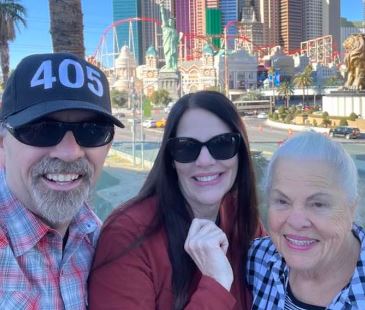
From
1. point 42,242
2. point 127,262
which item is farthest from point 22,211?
point 127,262

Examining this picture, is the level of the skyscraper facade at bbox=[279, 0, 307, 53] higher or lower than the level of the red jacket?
higher

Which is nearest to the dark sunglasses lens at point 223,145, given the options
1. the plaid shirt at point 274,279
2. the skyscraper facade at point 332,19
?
the plaid shirt at point 274,279

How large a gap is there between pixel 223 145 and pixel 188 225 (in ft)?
1.23

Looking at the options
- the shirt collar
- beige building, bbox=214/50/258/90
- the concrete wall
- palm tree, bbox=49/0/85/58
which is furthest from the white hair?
beige building, bbox=214/50/258/90

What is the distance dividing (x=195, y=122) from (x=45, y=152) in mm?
692

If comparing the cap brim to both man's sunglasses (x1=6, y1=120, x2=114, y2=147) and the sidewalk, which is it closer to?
man's sunglasses (x1=6, y1=120, x2=114, y2=147)

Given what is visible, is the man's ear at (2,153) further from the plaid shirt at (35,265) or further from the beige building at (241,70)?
the beige building at (241,70)

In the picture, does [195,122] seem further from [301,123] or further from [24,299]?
[301,123]

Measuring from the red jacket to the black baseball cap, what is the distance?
0.43 m

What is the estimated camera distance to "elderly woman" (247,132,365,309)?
1679mm

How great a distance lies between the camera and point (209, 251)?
179 centimetres

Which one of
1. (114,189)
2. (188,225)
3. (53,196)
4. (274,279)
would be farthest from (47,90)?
(114,189)

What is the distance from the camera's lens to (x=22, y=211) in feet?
5.32

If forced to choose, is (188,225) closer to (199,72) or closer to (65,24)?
(65,24)
